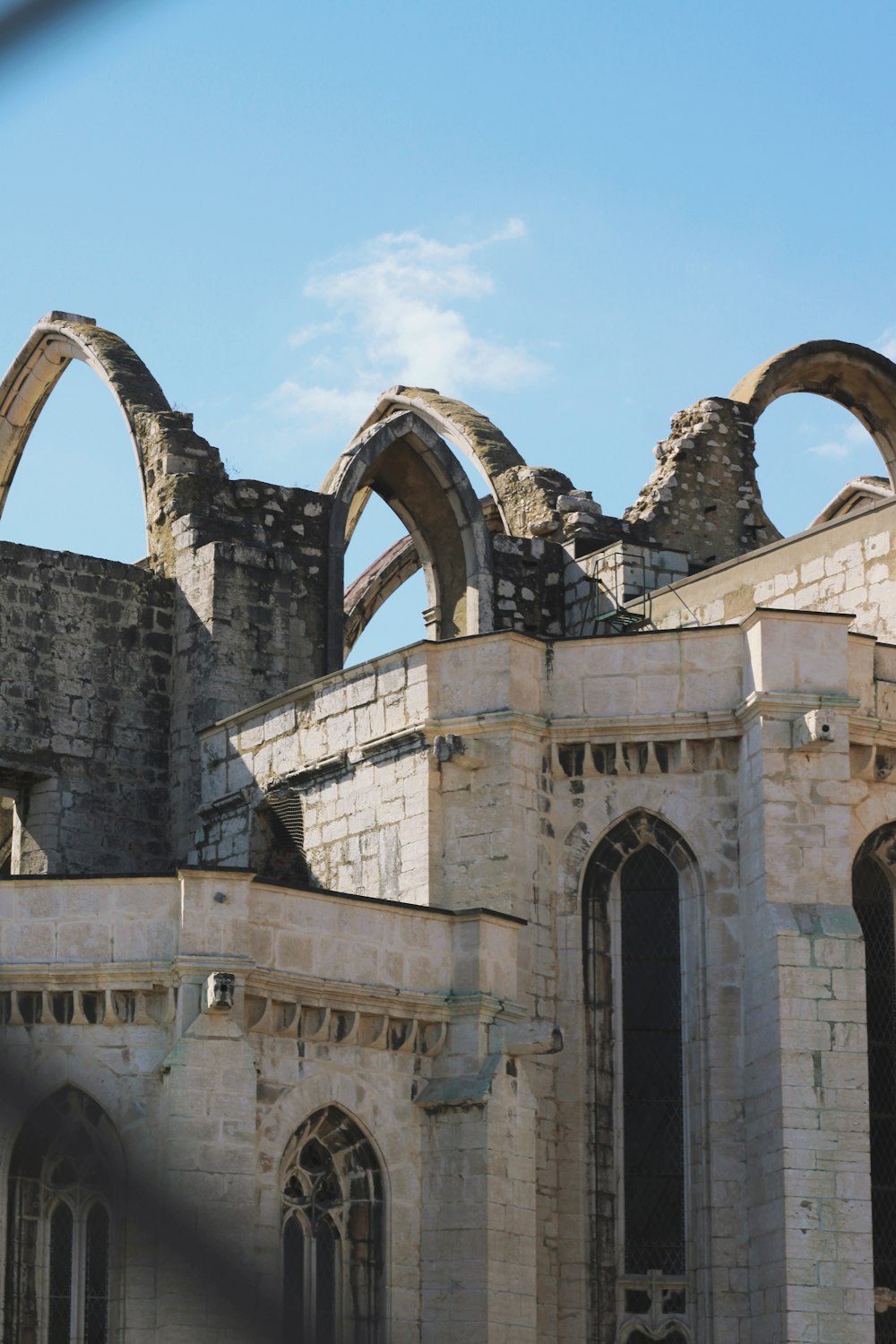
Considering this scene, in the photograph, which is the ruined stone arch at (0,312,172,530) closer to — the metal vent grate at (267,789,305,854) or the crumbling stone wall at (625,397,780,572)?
the metal vent grate at (267,789,305,854)

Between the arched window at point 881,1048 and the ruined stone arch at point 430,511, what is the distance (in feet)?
21.6

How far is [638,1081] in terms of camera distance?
17000 mm

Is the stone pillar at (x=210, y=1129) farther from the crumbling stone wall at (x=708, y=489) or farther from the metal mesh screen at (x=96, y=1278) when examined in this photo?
the crumbling stone wall at (x=708, y=489)

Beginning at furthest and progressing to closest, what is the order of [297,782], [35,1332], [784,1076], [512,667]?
[297,782] → [512,667] → [784,1076] → [35,1332]

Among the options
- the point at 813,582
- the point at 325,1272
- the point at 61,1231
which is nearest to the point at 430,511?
the point at 813,582

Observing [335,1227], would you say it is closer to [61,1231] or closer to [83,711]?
[61,1231]

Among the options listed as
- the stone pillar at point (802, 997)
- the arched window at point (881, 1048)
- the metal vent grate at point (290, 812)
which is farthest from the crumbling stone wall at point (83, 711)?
the arched window at point (881, 1048)

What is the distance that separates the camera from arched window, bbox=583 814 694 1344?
53.8 feet

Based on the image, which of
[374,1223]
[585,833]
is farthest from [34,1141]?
[585,833]

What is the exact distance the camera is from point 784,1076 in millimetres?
15648

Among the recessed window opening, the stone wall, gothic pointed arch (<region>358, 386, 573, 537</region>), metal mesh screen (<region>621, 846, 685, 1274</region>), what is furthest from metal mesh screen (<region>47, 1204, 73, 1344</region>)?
gothic pointed arch (<region>358, 386, 573, 537</region>)

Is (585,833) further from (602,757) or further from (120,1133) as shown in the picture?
(120,1133)

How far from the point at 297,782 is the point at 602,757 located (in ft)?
10.6

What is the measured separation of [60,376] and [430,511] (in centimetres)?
539
